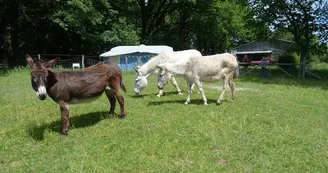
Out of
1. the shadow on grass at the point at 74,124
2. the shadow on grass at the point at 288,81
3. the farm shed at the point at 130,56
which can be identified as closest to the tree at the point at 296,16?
the shadow on grass at the point at 288,81

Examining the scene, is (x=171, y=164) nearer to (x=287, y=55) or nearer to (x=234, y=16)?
(x=287, y=55)

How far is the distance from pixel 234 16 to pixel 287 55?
9.56m

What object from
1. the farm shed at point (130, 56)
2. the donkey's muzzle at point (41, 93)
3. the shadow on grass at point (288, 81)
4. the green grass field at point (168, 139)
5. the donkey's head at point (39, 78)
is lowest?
the green grass field at point (168, 139)

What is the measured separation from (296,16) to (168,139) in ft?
79.8

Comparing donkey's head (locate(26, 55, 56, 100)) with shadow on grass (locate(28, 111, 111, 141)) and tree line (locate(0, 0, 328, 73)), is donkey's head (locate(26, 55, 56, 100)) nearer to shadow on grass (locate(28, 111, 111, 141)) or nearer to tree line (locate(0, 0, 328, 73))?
shadow on grass (locate(28, 111, 111, 141))

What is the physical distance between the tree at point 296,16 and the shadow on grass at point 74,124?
20672mm

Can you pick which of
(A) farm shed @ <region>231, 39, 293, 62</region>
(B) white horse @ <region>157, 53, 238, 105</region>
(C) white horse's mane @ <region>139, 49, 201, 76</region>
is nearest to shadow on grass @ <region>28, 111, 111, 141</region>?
(B) white horse @ <region>157, 53, 238, 105</region>

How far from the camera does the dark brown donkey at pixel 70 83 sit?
5277 mm

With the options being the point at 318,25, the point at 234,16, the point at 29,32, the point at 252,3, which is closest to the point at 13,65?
the point at 29,32

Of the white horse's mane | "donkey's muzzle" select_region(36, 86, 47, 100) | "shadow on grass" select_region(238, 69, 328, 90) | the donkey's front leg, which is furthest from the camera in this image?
"shadow on grass" select_region(238, 69, 328, 90)

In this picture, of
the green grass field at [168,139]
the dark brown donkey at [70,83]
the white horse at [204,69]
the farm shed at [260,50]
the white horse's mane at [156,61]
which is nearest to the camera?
the green grass field at [168,139]

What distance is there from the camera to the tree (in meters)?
24.7

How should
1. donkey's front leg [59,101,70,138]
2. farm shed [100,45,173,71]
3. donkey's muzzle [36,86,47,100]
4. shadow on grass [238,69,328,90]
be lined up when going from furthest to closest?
farm shed [100,45,173,71] → shadow on grass [238,69,328,90] → donkey's front leg [59,101,70,138] → donkey's muzzle [36,86,47,100]

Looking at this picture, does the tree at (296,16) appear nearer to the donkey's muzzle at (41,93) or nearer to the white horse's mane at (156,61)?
the white horse's mane at (156,61)
